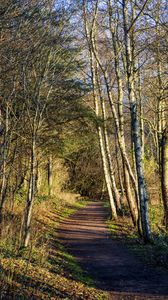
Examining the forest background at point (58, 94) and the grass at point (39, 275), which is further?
the forest background at point (58, 94)

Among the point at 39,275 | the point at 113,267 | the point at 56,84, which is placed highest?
the point at 56,84

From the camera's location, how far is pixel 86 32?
19.5 m

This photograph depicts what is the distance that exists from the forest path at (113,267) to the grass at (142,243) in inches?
10.8

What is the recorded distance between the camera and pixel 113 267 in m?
9.55

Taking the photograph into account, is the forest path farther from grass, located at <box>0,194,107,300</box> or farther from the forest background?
the forest background

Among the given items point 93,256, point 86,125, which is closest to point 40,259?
point 93,256

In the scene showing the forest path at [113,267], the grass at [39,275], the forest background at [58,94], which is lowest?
the forest path at [113,267]

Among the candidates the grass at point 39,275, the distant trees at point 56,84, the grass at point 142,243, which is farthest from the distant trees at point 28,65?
the grass at point 142,243

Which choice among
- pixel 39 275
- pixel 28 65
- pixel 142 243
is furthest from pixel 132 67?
pixel 39 275

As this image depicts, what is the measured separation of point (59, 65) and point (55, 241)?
5995 millimetres

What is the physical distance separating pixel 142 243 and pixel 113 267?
323cm

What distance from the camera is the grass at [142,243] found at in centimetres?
1010

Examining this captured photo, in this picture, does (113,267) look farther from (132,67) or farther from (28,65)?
(132,67)

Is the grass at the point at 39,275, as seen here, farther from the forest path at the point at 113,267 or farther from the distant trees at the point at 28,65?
the distant trees at the point at 28,65
